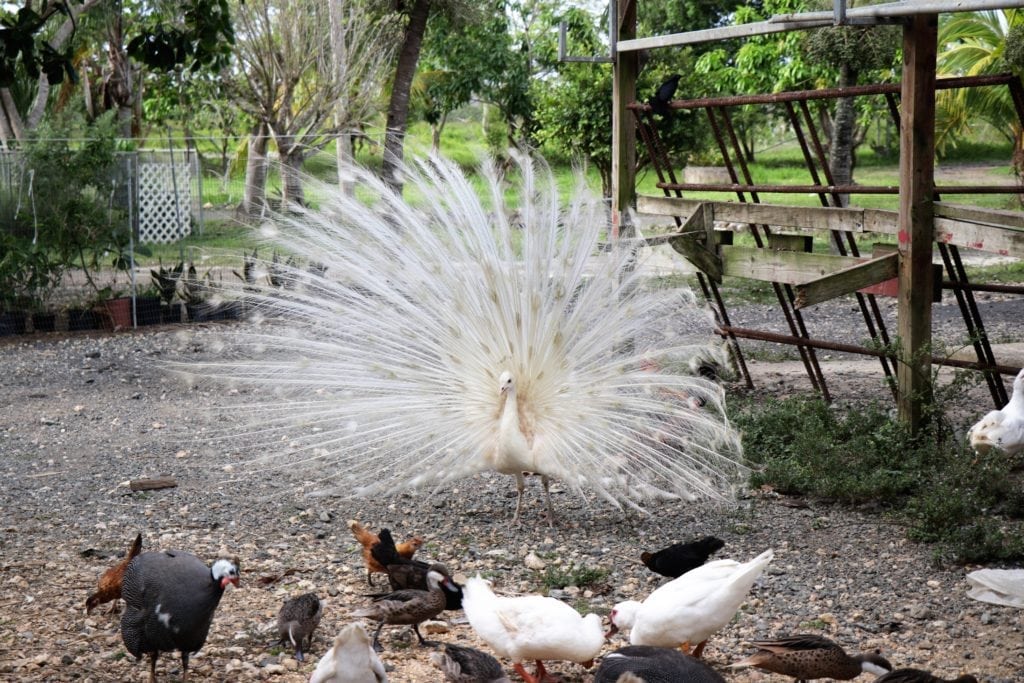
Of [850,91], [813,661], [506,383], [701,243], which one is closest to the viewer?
[813,661]

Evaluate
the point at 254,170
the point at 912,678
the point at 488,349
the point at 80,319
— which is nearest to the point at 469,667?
the point at 912,678

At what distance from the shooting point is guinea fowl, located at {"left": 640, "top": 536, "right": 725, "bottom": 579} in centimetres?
507

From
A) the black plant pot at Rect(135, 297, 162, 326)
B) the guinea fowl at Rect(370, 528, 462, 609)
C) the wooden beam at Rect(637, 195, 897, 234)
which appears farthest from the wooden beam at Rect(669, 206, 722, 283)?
the black plant pot at Rect(135, 297, 162, 326)

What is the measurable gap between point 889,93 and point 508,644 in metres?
4.70

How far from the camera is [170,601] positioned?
4059mm

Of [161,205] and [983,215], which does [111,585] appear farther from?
[161,205]

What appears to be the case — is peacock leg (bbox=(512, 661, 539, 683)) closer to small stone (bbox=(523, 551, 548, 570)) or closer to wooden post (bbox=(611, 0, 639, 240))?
small stone (bbox=(523, 551, 548, 570))

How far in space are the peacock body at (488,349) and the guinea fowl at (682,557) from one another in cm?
104

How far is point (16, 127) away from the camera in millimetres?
15578

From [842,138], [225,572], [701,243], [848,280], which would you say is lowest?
[225,572]

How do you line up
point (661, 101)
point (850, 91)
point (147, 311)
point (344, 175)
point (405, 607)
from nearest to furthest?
point (405, 607), point (344, 175), point (850, 91), point (661, 101), point (147, 311)

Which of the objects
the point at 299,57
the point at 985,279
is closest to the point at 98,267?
the point at 299,57

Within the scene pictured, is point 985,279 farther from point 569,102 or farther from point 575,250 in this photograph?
point 575,250

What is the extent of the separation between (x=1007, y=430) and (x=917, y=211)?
143 cm
